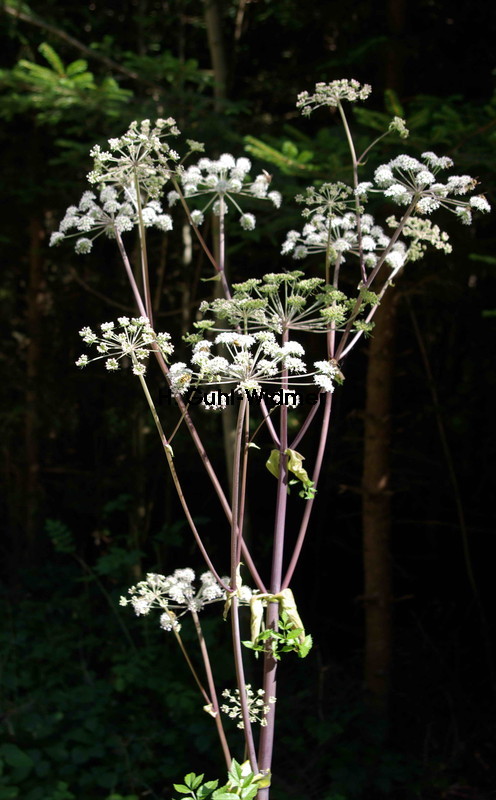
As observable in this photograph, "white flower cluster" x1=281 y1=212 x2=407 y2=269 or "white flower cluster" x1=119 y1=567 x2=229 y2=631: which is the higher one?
"white flower cluster" x1=281 y1=212 x2=407 y2=269

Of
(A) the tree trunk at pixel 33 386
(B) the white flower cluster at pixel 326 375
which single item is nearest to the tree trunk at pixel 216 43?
(A) the tree trunk at pixel 33 386

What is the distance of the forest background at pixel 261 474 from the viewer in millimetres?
2869

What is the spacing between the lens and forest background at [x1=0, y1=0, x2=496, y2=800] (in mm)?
2869

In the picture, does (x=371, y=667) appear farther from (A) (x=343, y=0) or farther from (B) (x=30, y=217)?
(B) (x=30, y=217)

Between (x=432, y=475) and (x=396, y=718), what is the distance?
117cm

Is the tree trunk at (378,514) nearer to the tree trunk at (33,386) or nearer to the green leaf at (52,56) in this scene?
the green leaf at (52,56)

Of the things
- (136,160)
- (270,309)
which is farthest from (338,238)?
(136,160)

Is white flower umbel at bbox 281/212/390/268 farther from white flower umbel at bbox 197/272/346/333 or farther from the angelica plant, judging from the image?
white flower umbel at bbox 197/272/346/333

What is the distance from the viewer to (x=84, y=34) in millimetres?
4375

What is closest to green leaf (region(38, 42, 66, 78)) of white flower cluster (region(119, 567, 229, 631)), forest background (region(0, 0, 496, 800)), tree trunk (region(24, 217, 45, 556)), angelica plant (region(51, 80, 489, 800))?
forest background (region(0, 0, 496, 800))

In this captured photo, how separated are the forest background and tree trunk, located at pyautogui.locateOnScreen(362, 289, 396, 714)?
1 centimetres

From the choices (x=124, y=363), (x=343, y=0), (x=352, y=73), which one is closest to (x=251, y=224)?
(x=343, y=0)

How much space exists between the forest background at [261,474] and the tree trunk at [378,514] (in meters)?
0.01

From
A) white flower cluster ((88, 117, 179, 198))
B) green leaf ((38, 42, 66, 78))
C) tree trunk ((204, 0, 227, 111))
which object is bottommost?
white flower cluster ((88, 117, 179, 198))
